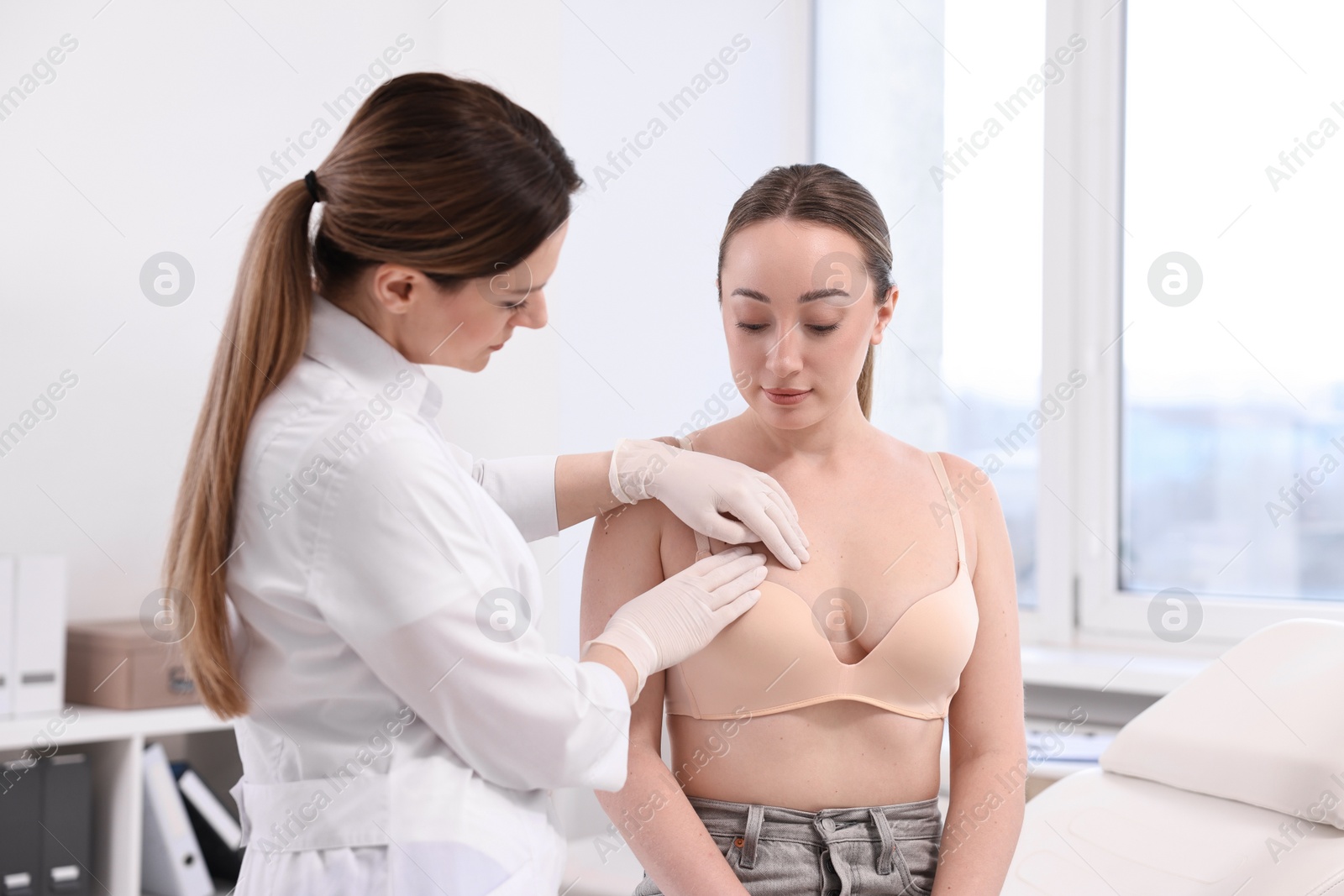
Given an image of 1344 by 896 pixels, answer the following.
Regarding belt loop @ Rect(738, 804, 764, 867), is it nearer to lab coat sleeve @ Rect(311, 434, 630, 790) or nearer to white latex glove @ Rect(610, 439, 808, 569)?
white latex glove @ Rect(610, 439, 808, 569)

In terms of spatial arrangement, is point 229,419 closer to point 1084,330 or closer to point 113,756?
point 113,756

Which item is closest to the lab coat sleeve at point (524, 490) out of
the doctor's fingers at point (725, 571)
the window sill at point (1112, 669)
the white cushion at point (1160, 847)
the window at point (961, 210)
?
the doctor's fingers at point (725, 571)

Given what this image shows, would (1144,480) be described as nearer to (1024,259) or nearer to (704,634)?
(1024,259)

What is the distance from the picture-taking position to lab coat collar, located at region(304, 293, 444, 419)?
932 millimetres

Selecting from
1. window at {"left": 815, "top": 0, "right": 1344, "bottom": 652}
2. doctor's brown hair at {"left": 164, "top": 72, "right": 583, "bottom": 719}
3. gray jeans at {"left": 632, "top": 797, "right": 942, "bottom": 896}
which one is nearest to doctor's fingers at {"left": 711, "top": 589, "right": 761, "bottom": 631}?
gray jeans at {"left": 632, "top": 797, "right": 942, "bottom": 896}

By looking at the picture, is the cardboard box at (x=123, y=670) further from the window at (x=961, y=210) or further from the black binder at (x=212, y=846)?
the window at (x=961, y=210)

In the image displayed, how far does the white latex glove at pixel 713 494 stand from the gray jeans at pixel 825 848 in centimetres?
27

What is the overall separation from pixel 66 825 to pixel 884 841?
4.80 feet

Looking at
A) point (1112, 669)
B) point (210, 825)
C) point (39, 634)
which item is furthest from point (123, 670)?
point (1112, 669)

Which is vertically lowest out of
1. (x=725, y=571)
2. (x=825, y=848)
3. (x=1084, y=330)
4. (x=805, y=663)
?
(x=825, y=848)

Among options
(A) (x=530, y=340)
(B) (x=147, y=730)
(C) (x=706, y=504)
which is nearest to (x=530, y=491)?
(C) (x=706, y=504)

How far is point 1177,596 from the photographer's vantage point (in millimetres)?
2547

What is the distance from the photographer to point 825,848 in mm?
1173

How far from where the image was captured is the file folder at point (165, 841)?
202cm
